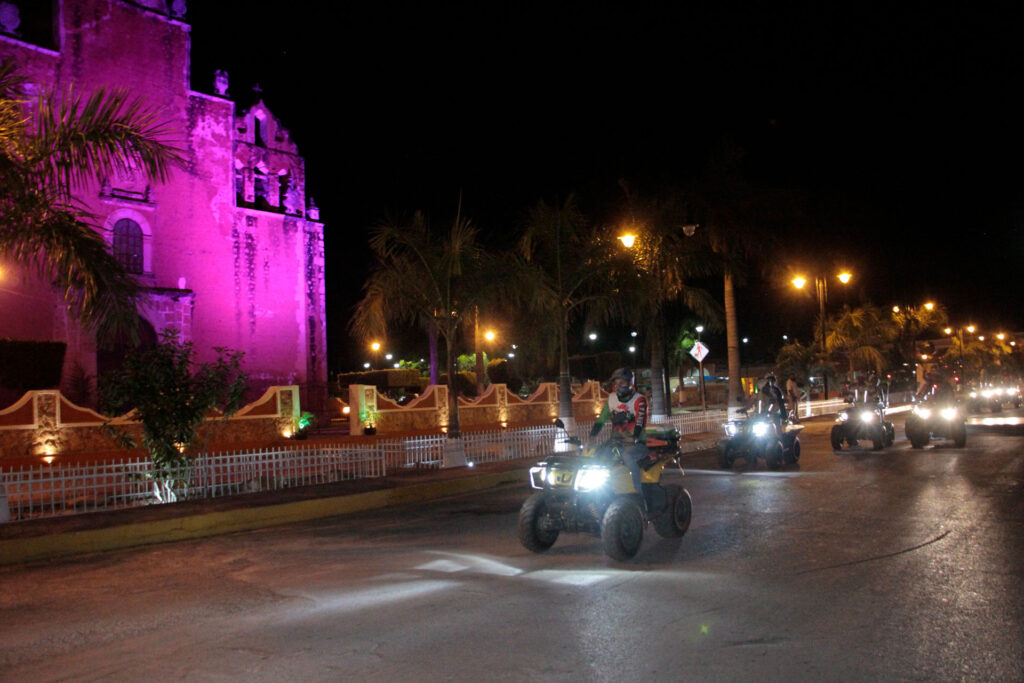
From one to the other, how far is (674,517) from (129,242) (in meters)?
27.3

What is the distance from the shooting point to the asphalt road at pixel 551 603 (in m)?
4.96

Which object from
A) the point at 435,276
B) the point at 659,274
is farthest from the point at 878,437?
the point at 435,276

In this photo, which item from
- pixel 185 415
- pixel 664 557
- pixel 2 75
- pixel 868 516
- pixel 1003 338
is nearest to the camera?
pixel 664 557

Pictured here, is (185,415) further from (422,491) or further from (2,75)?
(2,75)

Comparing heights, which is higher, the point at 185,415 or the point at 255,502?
the point at 185,415

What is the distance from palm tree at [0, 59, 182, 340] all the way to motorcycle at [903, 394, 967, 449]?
1629 centimetres

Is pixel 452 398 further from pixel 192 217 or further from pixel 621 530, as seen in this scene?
pixel 192 217

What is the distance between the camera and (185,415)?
1302 centimetres

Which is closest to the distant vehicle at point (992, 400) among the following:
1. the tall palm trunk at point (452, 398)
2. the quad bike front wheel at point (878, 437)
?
the quad bike front wheel at point (878, 437)

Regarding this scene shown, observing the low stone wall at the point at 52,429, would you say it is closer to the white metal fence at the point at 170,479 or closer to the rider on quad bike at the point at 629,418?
the white metal fence at the point at 170,479

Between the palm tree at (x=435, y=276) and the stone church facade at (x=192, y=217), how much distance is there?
11.8m

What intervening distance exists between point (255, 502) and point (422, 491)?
9.32 ft

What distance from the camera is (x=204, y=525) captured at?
35.0 feet

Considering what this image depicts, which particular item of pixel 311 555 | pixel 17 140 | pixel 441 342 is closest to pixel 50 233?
pixel 17 140
